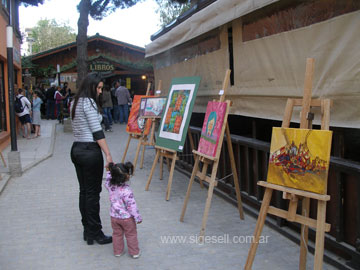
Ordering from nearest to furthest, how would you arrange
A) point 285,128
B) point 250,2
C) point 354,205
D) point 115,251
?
point 285,128
point 354,205
point 115,251
point 250,2

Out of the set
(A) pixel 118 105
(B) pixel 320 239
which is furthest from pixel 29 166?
(A) pixel 118 105

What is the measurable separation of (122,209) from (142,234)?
81 cm

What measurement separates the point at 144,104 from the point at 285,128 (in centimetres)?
459

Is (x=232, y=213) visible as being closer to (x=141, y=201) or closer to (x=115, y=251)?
(x=141, y=201)

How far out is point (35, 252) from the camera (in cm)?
405

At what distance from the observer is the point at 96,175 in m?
4.16

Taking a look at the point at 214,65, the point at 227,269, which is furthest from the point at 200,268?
the point at 214,65

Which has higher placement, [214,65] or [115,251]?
[214,65]

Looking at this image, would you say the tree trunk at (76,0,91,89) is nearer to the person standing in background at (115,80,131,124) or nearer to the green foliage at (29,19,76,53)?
the person standing in background at (115,80,131,124)

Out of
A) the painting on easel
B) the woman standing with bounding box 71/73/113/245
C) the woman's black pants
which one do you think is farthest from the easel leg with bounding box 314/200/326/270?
the woman's black pants

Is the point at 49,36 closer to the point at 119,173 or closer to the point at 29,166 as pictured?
the point at 29,166

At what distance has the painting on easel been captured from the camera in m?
2.89

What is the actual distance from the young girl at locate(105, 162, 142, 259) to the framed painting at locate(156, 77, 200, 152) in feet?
5.73

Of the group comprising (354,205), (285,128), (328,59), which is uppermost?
(328,59)
